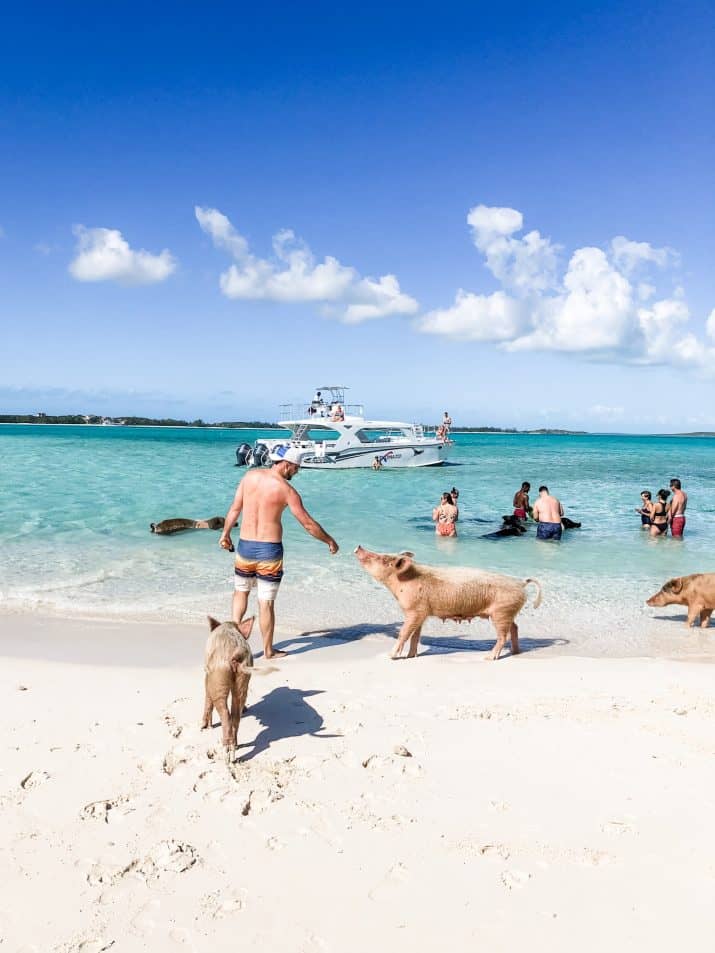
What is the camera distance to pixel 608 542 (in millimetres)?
15594

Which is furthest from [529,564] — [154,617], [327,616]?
[154,617]

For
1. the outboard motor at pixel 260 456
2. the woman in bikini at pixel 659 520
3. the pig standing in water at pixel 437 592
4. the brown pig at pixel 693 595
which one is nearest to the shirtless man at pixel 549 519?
the woman in bikini at pixel 659 520

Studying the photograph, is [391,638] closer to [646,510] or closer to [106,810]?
[106,810]

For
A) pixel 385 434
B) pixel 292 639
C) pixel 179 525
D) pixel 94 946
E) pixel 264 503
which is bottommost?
pixel 292 639

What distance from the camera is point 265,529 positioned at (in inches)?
249

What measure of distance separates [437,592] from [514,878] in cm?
358

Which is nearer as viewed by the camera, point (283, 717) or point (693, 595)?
point (283, 717)

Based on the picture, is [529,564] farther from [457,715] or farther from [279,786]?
[279,786]

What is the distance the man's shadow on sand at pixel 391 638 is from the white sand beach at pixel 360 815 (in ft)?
5.01

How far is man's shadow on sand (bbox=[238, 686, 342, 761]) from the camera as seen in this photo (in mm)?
4580

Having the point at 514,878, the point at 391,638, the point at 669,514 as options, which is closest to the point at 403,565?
the point at 391,638

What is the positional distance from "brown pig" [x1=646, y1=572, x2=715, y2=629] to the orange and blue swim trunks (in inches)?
209

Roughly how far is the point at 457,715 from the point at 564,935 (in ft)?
7.33

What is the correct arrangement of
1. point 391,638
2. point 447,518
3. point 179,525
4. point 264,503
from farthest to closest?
point 447,518 < point 179,525 < point 391,638 < point 264,503
